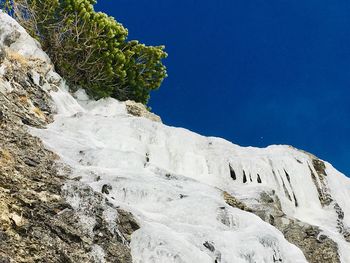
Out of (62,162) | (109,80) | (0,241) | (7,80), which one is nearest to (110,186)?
(62,162)

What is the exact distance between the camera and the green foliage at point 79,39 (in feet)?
78.0

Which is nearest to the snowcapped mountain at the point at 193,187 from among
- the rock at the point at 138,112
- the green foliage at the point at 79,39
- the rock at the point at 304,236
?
the rock at the point at 304,236

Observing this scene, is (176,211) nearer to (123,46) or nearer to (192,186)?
(192,186)

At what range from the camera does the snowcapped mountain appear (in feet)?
31.2

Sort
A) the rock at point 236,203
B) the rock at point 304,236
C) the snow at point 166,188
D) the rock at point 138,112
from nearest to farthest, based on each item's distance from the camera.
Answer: the snow at point 166,188 → the rock at point 304,236 → the rock at point 236,203 → the rock at point 138,112

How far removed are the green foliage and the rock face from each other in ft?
39.2

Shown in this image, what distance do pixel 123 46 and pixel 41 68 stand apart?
622 cm

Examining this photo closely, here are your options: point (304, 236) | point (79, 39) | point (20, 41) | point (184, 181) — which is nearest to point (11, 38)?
point (20, 41)

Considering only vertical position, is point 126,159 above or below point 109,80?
below

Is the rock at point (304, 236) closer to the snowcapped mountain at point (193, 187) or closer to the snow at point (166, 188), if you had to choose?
the snowcapped mountain at point (193, 187)

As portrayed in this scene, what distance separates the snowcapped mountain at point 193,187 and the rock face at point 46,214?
0.36 ft

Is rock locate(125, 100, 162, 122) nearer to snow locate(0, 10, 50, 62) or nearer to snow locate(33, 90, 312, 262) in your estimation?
snow locate(0, 10, 50, 62)

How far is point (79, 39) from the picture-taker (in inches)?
946

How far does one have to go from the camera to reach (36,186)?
917cm
